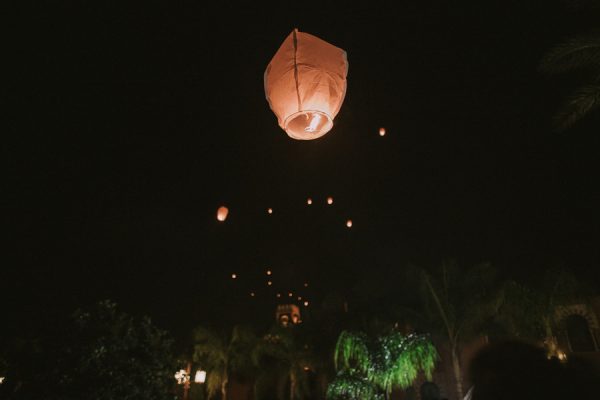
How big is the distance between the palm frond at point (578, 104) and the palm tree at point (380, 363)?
9.68 meters

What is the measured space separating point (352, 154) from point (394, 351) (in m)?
7.45

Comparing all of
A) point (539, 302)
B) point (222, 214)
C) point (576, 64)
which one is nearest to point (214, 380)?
point (539, 302)

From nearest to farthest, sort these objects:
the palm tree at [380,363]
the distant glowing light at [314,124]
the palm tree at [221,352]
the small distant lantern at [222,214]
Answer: the distant glowing light at [314,124]
the small distant lantern at [222,214]
the palm tree at [380,363]
the palm tree at [221,352]

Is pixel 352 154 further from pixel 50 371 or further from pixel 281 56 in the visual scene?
pixel 50 371

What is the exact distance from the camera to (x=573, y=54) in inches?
233

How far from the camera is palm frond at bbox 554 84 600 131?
18.8ft

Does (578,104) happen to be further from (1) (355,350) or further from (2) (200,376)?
(2) (200,376)

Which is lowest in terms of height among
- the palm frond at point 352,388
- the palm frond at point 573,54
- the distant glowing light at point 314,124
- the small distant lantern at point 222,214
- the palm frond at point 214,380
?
the palm frond at point 352,388

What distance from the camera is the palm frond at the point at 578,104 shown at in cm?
573

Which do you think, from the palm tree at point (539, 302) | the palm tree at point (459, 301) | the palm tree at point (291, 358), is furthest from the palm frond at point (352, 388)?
the palm tree at point (291, 358)

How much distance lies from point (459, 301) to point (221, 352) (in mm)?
15345

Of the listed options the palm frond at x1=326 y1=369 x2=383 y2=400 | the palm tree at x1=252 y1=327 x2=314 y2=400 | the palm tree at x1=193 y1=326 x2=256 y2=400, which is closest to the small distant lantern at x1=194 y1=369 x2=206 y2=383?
the palm tree at x1=193 y1=326 x2=256 y2=400

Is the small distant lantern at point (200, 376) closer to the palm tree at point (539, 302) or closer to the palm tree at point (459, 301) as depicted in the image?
the palm tree at point (459, 301)

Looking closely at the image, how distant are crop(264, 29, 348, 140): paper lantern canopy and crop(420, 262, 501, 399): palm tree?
42.7 feet
